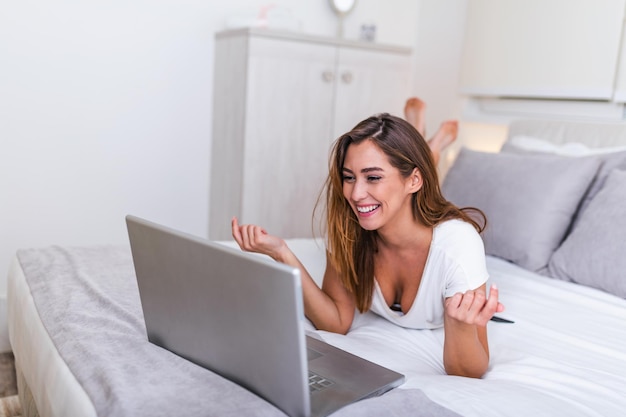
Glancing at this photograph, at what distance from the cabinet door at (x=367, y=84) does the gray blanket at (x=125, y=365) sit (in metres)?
1.66

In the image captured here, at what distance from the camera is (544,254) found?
210 centimetres

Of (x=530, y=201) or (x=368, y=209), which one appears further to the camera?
(x=530, y=201)

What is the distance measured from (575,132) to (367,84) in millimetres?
1066

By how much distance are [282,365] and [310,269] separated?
104 cm

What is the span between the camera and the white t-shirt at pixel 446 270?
4.80 ft

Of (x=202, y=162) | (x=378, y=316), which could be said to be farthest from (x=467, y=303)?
(x=202, y=162)

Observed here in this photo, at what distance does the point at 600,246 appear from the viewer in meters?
1.89

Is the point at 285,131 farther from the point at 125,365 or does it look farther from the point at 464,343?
the point at 125,365

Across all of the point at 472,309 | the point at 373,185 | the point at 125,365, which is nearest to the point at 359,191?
the point at 373,185

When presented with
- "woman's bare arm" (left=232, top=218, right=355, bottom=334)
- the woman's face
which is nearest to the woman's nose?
the woman's face

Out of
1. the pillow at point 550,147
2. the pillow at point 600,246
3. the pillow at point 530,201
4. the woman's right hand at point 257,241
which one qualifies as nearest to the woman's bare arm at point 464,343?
the woman's right hand at point 257,241

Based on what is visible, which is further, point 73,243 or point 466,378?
point 73,243

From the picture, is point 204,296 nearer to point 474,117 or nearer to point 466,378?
point 466,378

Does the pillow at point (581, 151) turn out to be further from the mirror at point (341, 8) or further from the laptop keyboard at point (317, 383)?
the laptop keyboard at point (317, 383)
